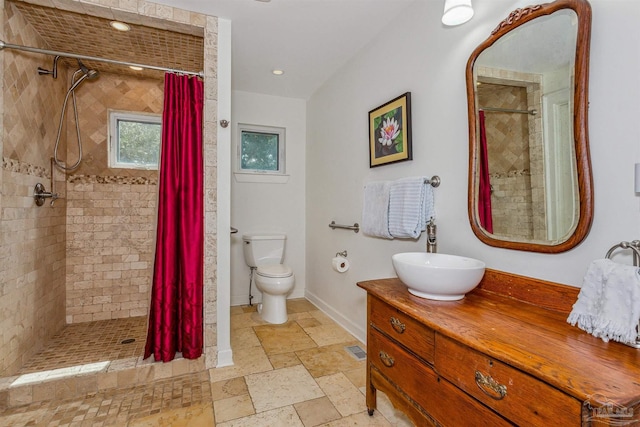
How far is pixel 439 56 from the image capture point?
176cm

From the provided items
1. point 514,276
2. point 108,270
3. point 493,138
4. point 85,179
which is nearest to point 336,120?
point 493,138

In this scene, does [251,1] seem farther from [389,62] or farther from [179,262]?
[179,262]

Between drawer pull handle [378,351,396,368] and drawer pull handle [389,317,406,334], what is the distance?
0.50 ft

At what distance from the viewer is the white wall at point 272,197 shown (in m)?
3.39

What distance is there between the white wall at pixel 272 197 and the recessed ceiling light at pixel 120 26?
4.23 ft

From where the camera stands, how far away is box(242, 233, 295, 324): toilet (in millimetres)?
2777

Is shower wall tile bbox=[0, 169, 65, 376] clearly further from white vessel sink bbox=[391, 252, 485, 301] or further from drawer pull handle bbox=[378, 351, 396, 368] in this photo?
white vessel sink bbox=[391, 252, 485, 301]

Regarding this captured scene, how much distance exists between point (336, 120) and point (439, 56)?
4.25 ft

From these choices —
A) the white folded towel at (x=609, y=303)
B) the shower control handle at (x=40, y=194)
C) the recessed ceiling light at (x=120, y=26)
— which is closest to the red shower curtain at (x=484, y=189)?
the white folded towel at (x=609, y=303)

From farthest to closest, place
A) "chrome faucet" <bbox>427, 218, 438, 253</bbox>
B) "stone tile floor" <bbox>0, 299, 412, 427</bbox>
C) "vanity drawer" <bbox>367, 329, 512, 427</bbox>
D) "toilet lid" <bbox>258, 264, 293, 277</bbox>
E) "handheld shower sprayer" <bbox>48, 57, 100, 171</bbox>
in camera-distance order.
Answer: "toilet lid" <bbox>258, 264, 293, 277</bbox> → "handheld shower sprayer" <bbox>48, 57, 100, 171</bbox> → "chrome faucet" <bbox>427, 218, 438, 253</bbox> → "stone tile floor" <bbox>0, 299, 412, 427</bbox> → "vanity drawer" <bbox>367, 329, 512, 427</bbox>

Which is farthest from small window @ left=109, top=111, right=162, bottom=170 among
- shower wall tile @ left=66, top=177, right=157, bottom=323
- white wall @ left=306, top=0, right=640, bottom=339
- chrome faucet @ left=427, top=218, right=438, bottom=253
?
chrome faucet @ left=427, top=218, right=438, bottom=253

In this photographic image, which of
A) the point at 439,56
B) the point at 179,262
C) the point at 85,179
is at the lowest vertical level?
the point at 179,262

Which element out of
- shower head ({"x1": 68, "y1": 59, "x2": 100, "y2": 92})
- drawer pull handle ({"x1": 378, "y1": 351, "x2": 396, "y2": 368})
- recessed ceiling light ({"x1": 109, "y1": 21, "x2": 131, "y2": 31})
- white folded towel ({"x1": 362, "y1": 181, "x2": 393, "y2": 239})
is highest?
recessed ceiling light ({"x1": 109, "y1": 21, "x2": 131, "y2": 31})

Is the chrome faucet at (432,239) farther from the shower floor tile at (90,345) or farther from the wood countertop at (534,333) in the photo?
the shower floor tile at (90,345)
